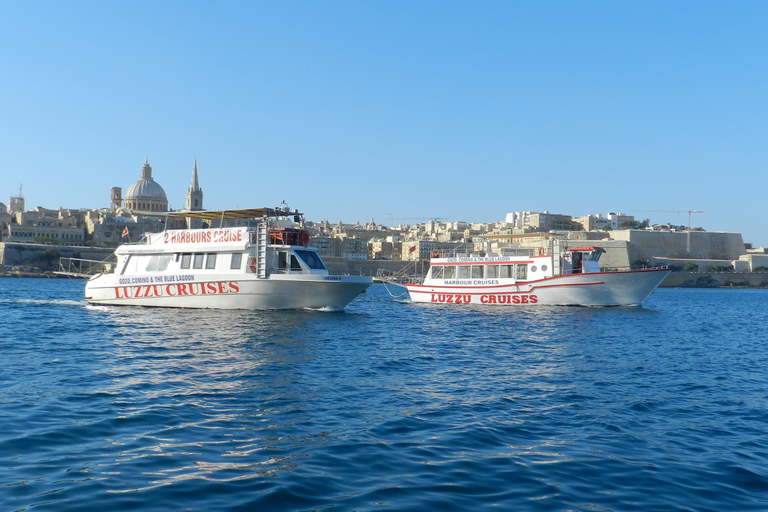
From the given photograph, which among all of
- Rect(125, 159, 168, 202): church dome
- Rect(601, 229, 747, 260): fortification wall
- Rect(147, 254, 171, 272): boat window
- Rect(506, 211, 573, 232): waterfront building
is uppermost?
Rect(125, 159, 168, 202): church dome

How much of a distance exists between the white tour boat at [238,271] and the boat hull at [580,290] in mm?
12169

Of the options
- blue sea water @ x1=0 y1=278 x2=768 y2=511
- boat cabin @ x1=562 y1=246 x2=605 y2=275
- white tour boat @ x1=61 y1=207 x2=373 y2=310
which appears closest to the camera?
blue sea water @ x1=0 y1=278 x2=768 y2=511

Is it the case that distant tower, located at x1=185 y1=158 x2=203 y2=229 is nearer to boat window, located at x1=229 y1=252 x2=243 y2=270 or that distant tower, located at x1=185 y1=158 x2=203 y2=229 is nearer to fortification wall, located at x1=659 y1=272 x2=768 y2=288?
fortification wall, located at x1=659 y1=272 x2=768 y2=288

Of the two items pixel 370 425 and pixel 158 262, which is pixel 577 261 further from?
pixel 370 425

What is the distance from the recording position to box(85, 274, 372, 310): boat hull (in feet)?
89.4

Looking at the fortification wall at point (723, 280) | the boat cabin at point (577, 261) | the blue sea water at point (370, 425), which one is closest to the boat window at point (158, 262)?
the blue sea water at point (370, 425)

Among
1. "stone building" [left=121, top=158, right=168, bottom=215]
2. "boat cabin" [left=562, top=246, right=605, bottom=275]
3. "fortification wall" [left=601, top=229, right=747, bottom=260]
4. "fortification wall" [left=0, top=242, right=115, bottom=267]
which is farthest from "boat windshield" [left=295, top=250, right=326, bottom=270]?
"stone building" [left=121, top=158, right=168, bottom=215]

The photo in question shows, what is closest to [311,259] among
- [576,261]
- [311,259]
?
[311,259]

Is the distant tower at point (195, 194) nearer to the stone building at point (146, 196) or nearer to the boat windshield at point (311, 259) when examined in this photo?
the stone building at point (146, 196)

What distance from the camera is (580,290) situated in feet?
120

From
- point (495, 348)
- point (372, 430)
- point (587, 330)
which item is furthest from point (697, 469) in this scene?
point (587, 330)

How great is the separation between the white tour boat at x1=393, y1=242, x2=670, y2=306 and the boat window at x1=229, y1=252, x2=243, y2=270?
16.7m

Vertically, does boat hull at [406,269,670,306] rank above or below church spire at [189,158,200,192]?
below

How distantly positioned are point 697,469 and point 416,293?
36282 millimetres
